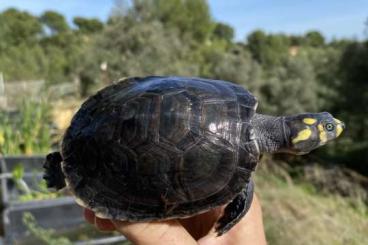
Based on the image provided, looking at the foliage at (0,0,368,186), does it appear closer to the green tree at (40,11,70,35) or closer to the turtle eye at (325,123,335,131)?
the turtle eye at (325,123,335,131)

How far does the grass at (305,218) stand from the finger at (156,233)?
1991 millimetres

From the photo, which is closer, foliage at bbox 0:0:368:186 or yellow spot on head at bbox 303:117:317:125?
yellow spot on head at bbox 303:117:317:125

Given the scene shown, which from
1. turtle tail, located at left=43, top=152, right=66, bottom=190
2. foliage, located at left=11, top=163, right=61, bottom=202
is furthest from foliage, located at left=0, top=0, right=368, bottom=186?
turtle tail, located at left=43, top=152, right=66, bottom=190

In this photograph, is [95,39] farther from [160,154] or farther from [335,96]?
[160,154]

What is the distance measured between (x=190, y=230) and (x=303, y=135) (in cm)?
64

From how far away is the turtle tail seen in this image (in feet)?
5.01

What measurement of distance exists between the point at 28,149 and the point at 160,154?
3497mm

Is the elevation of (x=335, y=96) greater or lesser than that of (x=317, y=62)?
lesser

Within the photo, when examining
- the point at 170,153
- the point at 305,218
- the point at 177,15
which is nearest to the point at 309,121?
the point at 170,153

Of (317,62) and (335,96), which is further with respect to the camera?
(317,62)

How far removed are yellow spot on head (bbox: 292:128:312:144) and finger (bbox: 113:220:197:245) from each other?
522 millimetres

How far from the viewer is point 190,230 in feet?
5.57

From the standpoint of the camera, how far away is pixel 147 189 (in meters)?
1.34

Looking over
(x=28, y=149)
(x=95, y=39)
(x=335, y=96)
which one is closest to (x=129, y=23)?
(x=95, y=39)
